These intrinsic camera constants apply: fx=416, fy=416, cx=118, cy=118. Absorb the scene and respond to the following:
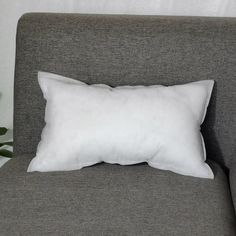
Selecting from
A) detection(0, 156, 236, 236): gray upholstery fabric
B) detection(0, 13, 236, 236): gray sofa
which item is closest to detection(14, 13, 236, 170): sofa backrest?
detection(0, 13, 236, 236): gray sofa

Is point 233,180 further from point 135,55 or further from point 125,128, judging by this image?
Result: point 135,55

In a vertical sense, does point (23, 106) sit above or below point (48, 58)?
below

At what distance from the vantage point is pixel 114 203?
46.3 inches

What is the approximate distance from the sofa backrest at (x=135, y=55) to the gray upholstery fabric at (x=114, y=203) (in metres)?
0.21

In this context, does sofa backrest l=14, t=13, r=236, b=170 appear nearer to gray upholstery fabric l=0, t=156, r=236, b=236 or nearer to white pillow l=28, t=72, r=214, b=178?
white pillow l=28, t=72, r=214, b=178

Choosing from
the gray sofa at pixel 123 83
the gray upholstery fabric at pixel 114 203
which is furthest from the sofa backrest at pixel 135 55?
the gray upholstery fabric at pixel 114 203

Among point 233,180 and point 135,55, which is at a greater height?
point 135,55

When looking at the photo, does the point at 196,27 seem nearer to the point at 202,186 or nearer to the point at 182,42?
the point at 182,42

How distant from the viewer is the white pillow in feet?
4.17

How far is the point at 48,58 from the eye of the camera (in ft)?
4.76

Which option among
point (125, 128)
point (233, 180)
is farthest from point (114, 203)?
point (233, 180)

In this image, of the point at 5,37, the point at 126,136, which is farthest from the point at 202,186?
the point at 5,37

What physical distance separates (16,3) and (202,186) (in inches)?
40.3

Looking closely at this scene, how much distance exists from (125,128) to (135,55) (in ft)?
0.95
